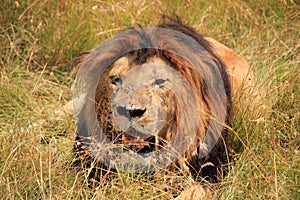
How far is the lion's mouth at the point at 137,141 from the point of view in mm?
3965

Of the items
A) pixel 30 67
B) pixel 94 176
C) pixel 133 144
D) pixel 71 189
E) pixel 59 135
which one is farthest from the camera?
pixel 30 67

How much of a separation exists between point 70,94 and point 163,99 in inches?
75.1

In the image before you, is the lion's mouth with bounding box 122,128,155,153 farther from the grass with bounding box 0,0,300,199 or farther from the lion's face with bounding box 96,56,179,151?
the grass with bounding box 0,0,300,199

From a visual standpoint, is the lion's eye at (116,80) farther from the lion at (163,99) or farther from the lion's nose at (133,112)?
the lion's nose at (133,112)

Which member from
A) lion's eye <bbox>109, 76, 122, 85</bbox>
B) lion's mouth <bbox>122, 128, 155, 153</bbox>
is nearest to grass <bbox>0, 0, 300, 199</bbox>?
lion's mouth <bbox>122, 128, 155, 153</bbox>

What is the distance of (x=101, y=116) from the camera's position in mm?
4145

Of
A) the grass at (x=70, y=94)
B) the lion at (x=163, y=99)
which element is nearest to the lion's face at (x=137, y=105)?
the lion at (x=163, y=99)

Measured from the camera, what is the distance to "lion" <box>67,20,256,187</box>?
395cm

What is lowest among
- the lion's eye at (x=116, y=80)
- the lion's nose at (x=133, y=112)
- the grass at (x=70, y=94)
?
the grass at (x=70, y=94)

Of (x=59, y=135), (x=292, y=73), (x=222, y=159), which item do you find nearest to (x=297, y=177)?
(x=222, y=159)

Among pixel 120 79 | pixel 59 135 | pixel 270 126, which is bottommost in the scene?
pixel 59 135

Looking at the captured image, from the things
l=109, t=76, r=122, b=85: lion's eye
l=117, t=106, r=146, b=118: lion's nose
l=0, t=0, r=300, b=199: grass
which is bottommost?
l=0, t=0, r=300, b=199: grass

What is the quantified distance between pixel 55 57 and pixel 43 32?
9.3 inches

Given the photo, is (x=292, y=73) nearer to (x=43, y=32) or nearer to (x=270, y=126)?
(x=270, y=126)
